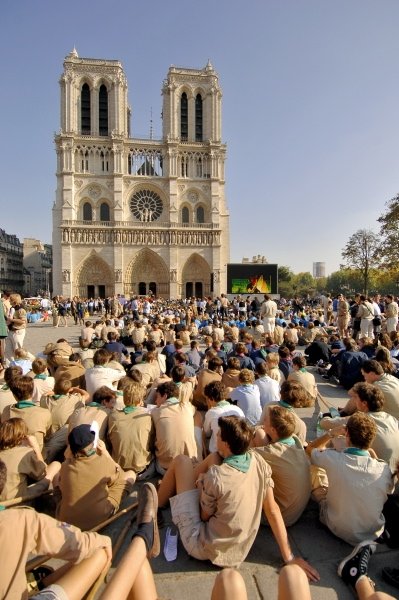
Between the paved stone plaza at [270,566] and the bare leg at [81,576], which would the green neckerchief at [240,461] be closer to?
the paved stone plaza at [270,566]

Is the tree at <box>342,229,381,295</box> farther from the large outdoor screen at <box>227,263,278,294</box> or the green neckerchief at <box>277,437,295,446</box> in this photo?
the green neckerchief at <box>277,437,295,446</box>


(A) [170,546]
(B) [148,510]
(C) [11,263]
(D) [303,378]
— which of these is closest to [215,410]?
(A) [170,546]

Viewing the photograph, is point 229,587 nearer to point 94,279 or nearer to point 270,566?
point 270,566

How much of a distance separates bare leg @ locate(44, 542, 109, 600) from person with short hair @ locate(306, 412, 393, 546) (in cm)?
169

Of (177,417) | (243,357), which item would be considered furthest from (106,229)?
(177,417)

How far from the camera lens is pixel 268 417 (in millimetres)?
3213

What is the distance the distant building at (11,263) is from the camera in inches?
2675

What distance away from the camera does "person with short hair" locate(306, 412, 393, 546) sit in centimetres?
282

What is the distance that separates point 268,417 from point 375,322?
410 inches

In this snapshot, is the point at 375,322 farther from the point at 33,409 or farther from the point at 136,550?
the point at 136,550

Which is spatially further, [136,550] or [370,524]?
[370,524]

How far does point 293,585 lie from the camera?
2.01 meters

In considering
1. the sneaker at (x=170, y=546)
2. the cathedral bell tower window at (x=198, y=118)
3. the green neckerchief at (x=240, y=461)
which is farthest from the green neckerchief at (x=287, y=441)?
the cathedral bell tower window at (x=198, y=118)

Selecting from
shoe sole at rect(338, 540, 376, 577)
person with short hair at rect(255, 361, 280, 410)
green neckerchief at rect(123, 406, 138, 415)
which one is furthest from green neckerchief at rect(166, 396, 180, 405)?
shoe sole at rect(338, 540, 376, 577)
